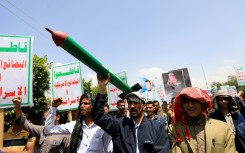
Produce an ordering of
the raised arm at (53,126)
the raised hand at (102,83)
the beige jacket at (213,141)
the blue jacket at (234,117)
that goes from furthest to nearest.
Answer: the blue jacket at (234,117) < the raised arm at (53,126) < the raised hand at (102,83) < the beige jacket at (213,141)

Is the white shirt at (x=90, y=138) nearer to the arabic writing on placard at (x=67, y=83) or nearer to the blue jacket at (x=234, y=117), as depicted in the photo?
the blue jacket at (x=234, y=117)

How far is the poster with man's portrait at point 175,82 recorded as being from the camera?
1247 centimetres

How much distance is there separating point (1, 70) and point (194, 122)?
265 cm

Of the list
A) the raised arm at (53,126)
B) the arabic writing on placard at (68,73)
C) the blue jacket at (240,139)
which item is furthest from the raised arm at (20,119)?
the arabic writing on placard at (68,73)

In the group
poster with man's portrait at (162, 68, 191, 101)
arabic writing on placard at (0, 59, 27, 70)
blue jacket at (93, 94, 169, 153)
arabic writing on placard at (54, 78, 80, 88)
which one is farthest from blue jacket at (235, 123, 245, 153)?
poster with man's portrait at (162, 68, 191, 101)

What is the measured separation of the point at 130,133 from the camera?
2727 millimetres

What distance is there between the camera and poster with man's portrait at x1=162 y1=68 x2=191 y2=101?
1247 cm

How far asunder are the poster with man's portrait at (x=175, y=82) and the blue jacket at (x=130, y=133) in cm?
975

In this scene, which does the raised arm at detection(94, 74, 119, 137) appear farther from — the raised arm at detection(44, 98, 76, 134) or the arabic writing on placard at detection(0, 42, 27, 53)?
the arabic writing on placard at detection(0, 42, 27, 53)

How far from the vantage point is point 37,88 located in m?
14.9

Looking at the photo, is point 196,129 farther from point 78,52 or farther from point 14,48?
point 14,48

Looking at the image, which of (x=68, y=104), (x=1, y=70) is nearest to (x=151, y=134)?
(x=1, y=70)

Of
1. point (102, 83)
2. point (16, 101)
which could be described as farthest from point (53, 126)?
point (102, 83)

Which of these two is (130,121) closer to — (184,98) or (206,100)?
(184,98)
